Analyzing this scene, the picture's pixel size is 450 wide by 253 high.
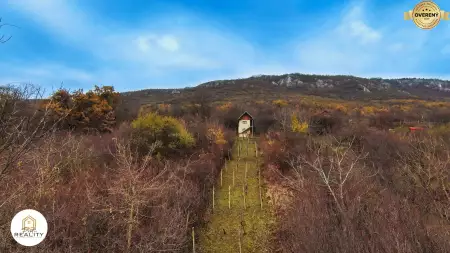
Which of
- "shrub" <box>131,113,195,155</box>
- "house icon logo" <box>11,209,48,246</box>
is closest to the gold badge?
"house icon logo" <box>11,209,48,246</box>

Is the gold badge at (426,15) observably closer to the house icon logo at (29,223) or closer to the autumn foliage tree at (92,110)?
the house icon logo at (29,223)

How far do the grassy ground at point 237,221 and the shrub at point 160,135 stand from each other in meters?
4.63

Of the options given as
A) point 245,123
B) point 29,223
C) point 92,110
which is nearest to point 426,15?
point 29,223

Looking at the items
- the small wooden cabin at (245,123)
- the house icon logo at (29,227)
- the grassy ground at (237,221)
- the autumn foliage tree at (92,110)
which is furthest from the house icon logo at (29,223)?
the small wooden cabin at (245,123)

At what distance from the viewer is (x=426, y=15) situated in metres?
10.1

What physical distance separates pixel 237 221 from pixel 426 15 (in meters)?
12.7

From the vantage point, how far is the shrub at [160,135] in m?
22.5

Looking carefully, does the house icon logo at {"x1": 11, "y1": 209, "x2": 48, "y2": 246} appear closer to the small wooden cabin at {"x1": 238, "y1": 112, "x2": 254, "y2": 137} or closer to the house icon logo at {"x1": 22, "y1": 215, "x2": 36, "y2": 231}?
the house icon logo at {"x1": 22, "y1": 215, "x2": 36, "y2": 231}

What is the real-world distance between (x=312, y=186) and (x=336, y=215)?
3.03 metres

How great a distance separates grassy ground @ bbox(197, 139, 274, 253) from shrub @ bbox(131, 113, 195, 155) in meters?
4.63

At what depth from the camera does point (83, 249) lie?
1002 cm

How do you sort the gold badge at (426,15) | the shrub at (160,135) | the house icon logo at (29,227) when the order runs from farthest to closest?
the shrub at (160,135) < the gold badge at (426,15) < the house icon logo at (29,227)

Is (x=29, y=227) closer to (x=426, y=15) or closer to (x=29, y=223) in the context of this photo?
(x=29, y=223)

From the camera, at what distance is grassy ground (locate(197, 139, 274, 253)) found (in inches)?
553
